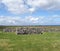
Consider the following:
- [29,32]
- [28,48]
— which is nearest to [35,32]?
[29,32]

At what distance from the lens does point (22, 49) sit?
29844 mm

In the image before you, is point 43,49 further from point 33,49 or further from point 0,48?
point 0,48

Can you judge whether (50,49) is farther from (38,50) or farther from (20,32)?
(20,32)

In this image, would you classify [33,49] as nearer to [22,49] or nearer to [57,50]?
[22,49]

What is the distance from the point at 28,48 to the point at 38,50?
2.25 m

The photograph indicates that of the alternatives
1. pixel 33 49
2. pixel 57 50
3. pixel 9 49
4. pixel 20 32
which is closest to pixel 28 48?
pixel 33 49

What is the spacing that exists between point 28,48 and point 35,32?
2765cm

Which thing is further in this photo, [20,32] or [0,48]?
[20,32]

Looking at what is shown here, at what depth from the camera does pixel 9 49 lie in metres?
29.8

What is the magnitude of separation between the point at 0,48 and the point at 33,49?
644 centimetres

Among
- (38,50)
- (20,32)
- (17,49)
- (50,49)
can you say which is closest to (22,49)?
(17,49)

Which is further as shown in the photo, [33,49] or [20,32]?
[20,32]

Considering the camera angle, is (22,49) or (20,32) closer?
(22,49)

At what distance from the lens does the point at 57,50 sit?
29.5 metres
